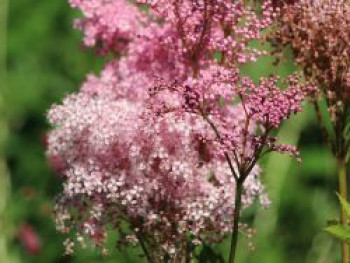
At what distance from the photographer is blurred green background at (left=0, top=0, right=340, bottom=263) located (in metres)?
5.85

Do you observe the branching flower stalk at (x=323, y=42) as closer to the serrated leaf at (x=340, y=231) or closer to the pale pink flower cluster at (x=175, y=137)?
the pale pink flower cluster at (x=175, y=137)

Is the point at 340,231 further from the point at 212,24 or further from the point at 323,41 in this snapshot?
the point at 212,24

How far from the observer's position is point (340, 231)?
266 centimetres

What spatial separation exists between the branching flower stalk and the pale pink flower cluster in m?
0.07

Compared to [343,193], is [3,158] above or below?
above

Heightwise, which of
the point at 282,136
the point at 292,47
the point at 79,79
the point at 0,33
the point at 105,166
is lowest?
the point at 105,166

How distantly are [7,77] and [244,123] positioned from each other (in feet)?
18.5

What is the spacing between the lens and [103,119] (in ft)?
9.27

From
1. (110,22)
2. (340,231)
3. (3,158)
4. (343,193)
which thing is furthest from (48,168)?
(340,231)

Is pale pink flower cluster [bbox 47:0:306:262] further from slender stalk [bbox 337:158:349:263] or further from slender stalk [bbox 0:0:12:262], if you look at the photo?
slender stalk [bbox 0:0:12:262]

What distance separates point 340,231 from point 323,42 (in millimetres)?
491

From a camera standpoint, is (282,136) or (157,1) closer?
(157,1)

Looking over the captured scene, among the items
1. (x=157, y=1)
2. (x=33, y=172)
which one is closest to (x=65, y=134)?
(x=157, y=1)

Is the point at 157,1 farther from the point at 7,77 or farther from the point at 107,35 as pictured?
the point at 7,77
